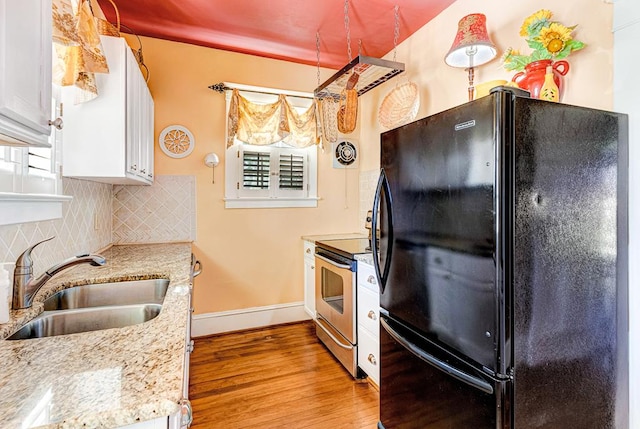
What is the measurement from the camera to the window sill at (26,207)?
0.82m

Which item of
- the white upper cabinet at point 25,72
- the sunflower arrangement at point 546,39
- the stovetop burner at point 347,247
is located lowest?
the stovetop burner at point 347,247

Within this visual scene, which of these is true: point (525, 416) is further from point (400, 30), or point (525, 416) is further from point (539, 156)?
point (400, 30)

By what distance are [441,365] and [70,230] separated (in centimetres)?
205

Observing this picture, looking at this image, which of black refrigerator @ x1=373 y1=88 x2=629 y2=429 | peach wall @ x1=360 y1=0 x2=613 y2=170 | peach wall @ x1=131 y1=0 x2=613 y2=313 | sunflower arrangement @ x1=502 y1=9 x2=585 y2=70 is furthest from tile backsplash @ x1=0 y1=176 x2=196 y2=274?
sunflower arrangement @ x1=502 y1=9 x2=585 y2=70

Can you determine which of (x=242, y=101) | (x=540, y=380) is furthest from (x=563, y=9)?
(x=242, y=101)

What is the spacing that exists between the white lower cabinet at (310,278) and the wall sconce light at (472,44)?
6.20ft

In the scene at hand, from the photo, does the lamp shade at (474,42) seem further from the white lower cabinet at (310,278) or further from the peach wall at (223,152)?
the white lower cabinet at (310,278)

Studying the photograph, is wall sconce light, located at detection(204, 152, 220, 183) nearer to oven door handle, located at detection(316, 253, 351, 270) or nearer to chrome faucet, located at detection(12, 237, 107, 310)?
oven door handle, located at detection(316, 253, 351, 270)

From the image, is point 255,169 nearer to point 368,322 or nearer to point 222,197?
point 222,197

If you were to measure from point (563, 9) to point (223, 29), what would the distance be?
Result: 7.68 ft

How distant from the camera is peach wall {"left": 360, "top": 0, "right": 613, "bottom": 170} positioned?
1442 mm

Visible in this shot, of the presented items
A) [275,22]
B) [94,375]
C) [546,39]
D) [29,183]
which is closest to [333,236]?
[275,22]

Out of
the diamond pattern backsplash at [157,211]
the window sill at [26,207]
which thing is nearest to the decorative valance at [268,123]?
the diamond pattern backsplash at [157,211]

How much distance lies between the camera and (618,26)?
4.46ft
